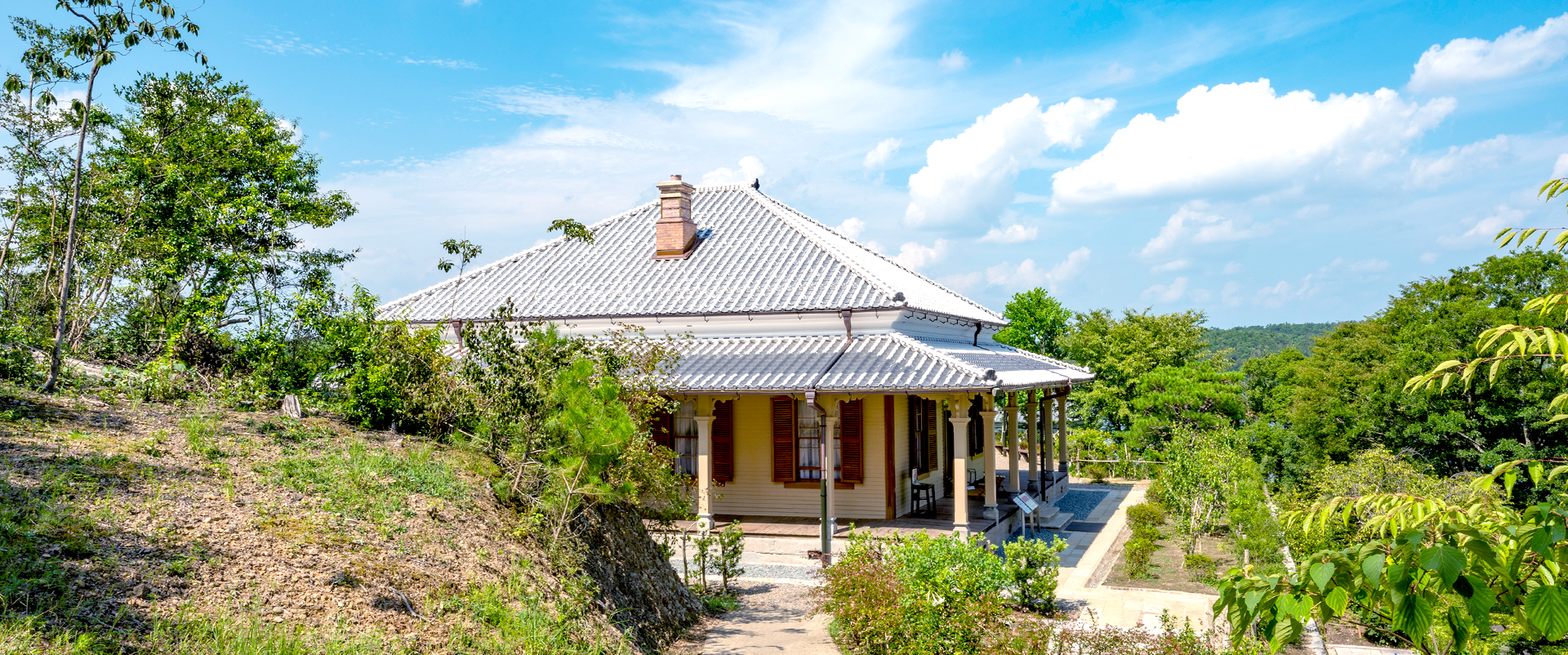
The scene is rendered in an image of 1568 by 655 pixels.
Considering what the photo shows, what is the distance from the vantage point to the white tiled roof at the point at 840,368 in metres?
13.8

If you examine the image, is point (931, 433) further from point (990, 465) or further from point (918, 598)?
point (918, 598)

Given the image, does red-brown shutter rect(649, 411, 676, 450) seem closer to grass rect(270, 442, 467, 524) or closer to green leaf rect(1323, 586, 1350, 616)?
grass rect(270, 442, 467, 524)

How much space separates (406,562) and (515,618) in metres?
0.96

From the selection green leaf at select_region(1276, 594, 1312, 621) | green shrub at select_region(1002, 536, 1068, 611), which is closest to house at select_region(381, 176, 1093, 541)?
green shrub at select_region(1002, 536, 1068, 611)

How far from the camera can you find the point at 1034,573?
11.0 m

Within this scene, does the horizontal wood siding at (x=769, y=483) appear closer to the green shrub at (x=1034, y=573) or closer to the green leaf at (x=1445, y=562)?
the green shrub at (x=1034, y=573)

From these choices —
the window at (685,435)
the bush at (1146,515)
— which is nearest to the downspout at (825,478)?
the window at (685,435)

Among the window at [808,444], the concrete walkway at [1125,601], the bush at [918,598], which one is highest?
the window at [808,444]

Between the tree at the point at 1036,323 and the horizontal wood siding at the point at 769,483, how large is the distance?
20886 millimetres

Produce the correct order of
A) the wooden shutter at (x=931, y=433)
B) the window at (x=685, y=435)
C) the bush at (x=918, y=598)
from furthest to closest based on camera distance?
the wooden shutter at (x=931, y=433) < the window at (x=685, y=435) < the bush at (x=918, y=598)

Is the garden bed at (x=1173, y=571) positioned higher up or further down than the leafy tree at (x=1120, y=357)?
further down

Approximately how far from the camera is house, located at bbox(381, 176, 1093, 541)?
1469 centimetres

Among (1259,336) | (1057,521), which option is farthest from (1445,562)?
(1259,336)

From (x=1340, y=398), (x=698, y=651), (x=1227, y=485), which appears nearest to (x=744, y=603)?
(x=698, y=651)
